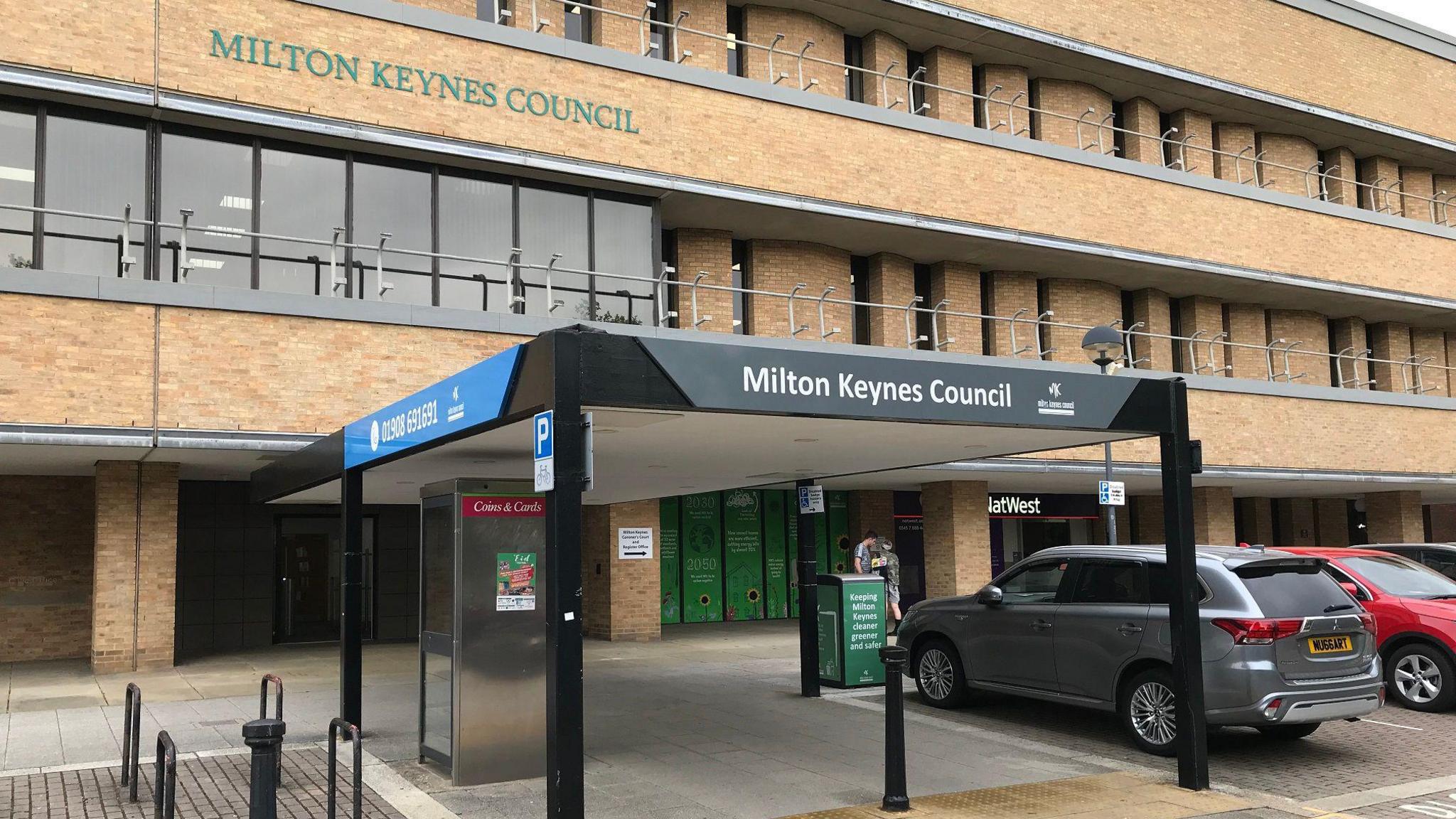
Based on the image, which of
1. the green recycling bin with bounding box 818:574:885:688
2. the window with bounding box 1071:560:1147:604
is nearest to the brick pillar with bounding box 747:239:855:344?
the green recycling bin with bounding box 818:574:885:688

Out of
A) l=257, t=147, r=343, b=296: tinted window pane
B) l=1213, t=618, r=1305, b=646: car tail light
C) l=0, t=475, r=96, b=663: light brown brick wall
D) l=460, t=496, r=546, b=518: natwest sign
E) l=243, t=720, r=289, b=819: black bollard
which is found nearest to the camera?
l=243, t=720, r=289, b=819: black bollard

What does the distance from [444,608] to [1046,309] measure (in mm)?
17964

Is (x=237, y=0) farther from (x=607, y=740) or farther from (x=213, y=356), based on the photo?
(x=607, y=740)

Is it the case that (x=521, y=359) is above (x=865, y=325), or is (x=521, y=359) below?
below

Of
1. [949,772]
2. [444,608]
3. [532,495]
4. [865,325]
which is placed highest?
[865,325]

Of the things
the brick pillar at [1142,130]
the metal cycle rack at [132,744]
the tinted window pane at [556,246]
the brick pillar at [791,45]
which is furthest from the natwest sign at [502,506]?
the brick pillar at [1142,130]

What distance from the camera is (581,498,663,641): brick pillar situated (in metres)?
18.4

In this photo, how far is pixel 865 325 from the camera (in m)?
22.0

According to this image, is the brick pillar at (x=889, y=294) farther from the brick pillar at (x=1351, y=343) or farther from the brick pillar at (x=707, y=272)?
the brick pillar at (x=1351, y=343)

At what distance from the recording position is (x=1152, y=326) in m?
24.9

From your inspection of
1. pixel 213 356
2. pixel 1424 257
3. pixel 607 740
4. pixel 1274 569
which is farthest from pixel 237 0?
pixel 1424 257

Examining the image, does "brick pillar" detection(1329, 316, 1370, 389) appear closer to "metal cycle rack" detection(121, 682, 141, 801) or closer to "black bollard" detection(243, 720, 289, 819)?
"metal cycle rack" detection(121, 682, 141, 801)

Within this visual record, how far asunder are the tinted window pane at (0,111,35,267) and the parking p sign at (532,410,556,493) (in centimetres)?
1070

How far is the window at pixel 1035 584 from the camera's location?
10508 millimetres
